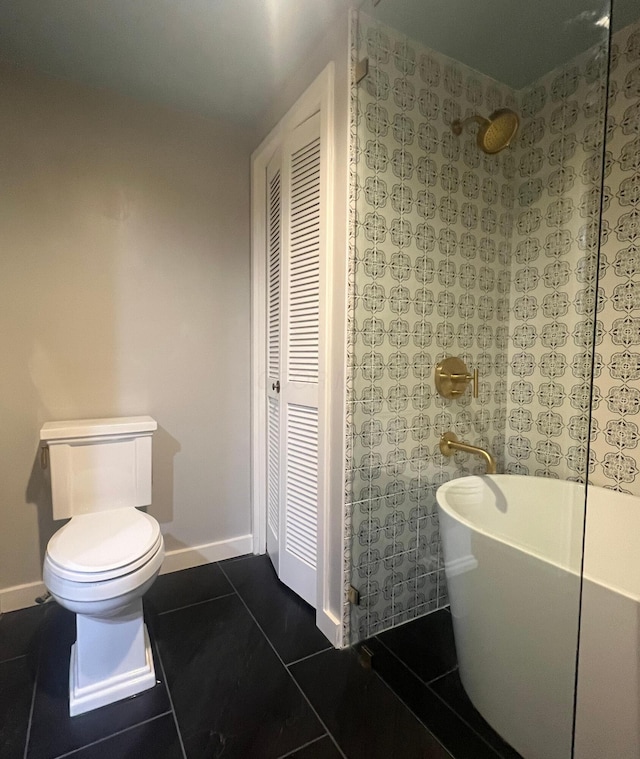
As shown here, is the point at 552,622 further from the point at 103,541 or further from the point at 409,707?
the point at 103,541

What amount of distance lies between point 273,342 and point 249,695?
1473mm

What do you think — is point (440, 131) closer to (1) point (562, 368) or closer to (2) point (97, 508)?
(1) point (562, 368)

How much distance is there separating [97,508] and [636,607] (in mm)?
1897

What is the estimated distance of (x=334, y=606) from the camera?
5.42ft

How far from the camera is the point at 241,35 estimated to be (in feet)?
5.16

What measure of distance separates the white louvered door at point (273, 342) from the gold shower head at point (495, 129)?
2.83 feet

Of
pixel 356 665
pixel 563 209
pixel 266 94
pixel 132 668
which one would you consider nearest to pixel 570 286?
pixel 563 209

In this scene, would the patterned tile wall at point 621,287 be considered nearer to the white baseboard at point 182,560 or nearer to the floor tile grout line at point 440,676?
the floor tile grout line at point 440,676

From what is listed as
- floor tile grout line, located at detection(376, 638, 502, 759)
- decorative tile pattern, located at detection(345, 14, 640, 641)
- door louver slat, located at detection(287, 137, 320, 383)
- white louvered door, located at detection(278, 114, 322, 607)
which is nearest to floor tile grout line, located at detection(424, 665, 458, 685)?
floor tile grout line, located at detection(376, 638, 502, 759)

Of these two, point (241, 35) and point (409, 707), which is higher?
point (241, 35)

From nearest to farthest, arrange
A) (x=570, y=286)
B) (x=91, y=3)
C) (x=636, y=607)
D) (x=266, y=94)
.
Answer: (x=636, y=607) → (x=91, y=3) → (x=570, y=286) → (x=266, y=94)

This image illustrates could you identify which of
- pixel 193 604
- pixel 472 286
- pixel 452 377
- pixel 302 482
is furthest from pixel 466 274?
pixel 193 604

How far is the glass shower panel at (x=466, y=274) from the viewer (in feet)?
4.99

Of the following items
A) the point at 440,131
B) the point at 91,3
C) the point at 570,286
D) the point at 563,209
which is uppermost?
the point at 91,3
